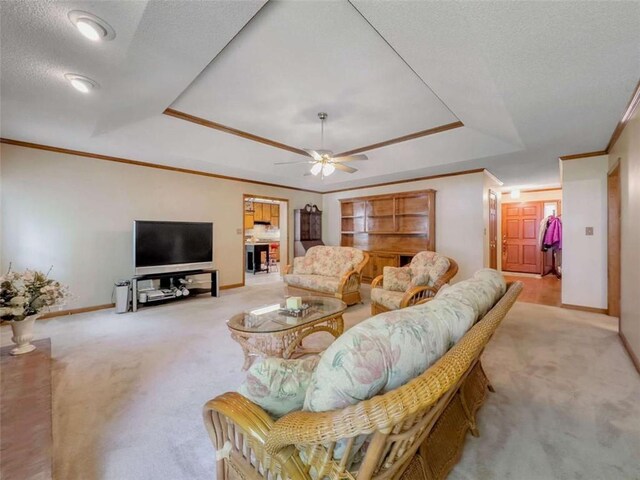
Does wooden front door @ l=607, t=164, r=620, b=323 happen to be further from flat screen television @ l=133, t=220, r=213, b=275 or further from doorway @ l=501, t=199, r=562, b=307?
flat screen television @ l=133, t=220, r=213, b=275

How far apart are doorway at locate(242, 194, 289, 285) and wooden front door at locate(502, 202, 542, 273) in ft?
21.0

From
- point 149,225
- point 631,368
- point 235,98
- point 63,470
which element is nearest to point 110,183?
point 149,225

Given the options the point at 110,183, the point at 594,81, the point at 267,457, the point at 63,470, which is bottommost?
the point at 63,470

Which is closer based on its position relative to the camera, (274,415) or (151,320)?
(274,415)

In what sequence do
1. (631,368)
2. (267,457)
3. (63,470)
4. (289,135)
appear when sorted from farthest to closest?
1. (289,135)
2. (631,368)
3. (63,470)
4. (267,457)

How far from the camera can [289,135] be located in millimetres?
4105

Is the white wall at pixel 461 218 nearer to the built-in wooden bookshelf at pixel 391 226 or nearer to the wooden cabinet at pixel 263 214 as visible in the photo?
the built-in wooden bookshelf at pixel 391 226

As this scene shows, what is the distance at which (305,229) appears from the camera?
7242 mm

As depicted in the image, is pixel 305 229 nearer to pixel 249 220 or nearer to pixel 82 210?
pixel 249 220

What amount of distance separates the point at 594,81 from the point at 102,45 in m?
3.53

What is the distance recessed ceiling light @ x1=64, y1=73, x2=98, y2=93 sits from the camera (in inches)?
87.0

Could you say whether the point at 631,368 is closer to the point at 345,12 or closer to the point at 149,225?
the point at 345,12

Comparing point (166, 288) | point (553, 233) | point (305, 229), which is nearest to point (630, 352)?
point (553, 233)

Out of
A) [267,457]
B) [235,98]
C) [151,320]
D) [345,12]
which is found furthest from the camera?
[151,320]
